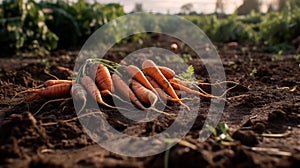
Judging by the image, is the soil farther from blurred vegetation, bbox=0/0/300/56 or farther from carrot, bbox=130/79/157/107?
blurred vegetation, bbox=0/0/300/56

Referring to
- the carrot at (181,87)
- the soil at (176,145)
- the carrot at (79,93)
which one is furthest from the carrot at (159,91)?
the carrot at (79,93)

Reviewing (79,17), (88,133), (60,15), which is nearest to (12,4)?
(60,15)

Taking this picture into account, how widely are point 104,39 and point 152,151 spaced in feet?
38.3

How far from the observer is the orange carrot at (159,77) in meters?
3.98

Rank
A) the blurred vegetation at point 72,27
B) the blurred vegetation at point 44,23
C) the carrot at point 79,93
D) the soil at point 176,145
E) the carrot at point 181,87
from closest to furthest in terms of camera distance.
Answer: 1. the soil at point 176,145
2. the carrot at point 79,93
3. the carrot at point 181,87
4. the blurred vegetation at point 44,23
5. the blurred vegetation at point 72,27

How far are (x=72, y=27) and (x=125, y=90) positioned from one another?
9744 mm

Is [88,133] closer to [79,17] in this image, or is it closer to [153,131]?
[153,131]

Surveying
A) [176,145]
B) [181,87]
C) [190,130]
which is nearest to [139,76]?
[181,87]

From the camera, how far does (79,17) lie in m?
14.2

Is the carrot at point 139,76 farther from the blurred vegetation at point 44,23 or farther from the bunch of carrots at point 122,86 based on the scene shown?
the blurred vegetation at point 44,23

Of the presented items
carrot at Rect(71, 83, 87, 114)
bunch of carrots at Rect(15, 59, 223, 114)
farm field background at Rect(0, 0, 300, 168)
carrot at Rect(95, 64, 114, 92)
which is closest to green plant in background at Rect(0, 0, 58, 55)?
farm field background at Rect(0, 0, 300, 168)

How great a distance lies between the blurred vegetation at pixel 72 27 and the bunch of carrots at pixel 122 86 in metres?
6.81

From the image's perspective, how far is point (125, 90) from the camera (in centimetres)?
388

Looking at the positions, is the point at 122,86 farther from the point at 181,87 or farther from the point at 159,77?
the point at 181,87
